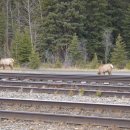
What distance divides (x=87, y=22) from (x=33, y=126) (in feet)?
133

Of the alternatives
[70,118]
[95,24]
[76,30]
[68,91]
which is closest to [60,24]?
[76,30]

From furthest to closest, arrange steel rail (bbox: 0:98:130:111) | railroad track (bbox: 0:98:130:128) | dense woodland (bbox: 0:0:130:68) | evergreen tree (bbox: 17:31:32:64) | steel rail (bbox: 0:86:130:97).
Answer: dense woodland (bbox: 0:0:130:68)
evergreen tree (bbox: 17:31:32:64)
steel rail (bbox: 0:86:130:97)
steel rail (bbox: 0:98:130:111)
railroad track (bbox: 0:98:130:128)

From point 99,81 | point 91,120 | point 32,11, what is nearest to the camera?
point 91,120

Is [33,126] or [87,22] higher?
[87,22]

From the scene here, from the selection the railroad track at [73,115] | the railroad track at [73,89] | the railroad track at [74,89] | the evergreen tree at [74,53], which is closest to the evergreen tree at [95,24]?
the evergreen tree at [74,53]

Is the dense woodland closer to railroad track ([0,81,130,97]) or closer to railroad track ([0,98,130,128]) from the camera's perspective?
railroad track ([0,81,130,97])

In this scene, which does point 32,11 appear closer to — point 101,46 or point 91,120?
point 101,46

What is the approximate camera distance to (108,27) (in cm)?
5125

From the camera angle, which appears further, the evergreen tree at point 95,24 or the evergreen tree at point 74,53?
the evergreen tree at point 95,24

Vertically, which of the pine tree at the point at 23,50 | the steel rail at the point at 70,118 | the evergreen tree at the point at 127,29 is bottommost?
the steel rail at the point at 70,118

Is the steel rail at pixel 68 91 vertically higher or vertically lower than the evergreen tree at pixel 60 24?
lower

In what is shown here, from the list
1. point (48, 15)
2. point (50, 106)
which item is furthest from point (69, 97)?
point (48, 15)

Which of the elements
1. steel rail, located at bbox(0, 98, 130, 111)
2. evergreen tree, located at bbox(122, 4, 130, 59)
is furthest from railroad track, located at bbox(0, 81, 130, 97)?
evergreen tree, located at bbox(122, 4, 130, 59)

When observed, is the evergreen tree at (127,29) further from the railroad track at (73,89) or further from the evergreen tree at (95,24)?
the railroad track at (73,89)
